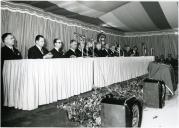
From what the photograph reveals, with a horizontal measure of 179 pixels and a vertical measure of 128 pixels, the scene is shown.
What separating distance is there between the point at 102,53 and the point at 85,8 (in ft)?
4.85

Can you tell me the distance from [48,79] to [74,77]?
21.6 inches

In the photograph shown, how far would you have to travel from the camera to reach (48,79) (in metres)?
2.79

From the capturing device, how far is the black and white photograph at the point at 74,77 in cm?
248

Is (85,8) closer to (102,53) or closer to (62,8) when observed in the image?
(62,8)

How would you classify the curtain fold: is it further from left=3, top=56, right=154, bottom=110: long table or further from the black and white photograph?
left=3, top=56, right=154, bottom=110: long table

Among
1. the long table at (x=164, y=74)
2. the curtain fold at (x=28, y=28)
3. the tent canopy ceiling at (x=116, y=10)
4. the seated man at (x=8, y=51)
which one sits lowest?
the long table at (x=164, y=74)

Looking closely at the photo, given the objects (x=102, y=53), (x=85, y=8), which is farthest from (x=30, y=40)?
(x=102, y=53)

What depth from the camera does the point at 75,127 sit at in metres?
2.39

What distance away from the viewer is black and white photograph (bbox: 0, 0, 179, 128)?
8.14 feet

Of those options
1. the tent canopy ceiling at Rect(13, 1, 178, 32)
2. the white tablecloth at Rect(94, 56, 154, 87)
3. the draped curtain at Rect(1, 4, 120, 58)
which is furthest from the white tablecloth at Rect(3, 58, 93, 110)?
the tent canopy ceiling at Rect(13, 1, 178, 32)

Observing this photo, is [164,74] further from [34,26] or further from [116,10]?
[34,26]

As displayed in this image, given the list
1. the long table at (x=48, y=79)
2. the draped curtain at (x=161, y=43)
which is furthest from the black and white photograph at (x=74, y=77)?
the draped curtain at (x=161, y=43)

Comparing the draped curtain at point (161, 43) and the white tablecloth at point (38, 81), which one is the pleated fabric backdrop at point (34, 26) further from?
the draped curtain at point (161, 43)

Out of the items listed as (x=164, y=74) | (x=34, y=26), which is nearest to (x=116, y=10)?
(x=34, y=26)
